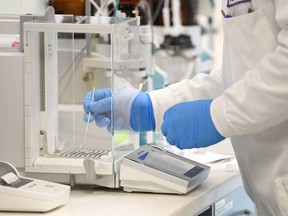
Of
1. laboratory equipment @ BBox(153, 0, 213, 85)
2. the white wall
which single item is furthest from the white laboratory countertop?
laboratory equipment @ BBox(153, 0, 213, 85)

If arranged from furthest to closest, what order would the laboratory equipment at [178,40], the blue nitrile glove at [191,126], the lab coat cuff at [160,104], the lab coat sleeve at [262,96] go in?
the laboratory equipment at [178,40]
the lab coat cuff at [160,104]
the blue nitrile glove at [191,126]
the lab coat sleeve at [262,96]

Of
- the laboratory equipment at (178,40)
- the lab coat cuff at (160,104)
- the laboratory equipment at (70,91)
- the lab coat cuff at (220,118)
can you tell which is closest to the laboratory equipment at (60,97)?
the laboratory equipment at (70,91)

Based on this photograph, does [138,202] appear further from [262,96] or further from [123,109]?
[262,96]

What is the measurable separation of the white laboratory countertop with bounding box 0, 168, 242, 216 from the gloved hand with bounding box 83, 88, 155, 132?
0.17 m

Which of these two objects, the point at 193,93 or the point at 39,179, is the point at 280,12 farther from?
the point at 39,179

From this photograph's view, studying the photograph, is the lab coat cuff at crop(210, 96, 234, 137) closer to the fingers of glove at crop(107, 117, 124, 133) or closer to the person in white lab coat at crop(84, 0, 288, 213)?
the person in white lab coat at crop(84, 0, 288, 213)

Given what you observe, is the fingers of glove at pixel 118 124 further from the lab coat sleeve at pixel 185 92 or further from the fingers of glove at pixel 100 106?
the lab coat sleeve at pixel 185 92

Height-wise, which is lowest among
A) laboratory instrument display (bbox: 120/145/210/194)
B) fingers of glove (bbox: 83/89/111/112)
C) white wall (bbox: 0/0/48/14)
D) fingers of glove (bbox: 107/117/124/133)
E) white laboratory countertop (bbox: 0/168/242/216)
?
white laboratory countertop (bbox: 0/168/242/216)

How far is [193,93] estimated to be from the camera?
1958mm

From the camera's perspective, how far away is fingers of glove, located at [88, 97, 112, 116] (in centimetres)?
179

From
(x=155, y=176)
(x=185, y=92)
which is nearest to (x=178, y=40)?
(x=185, y=92)

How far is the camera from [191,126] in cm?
167

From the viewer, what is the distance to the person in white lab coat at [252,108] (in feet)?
5.07

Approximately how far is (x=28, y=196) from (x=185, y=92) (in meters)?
0.58
